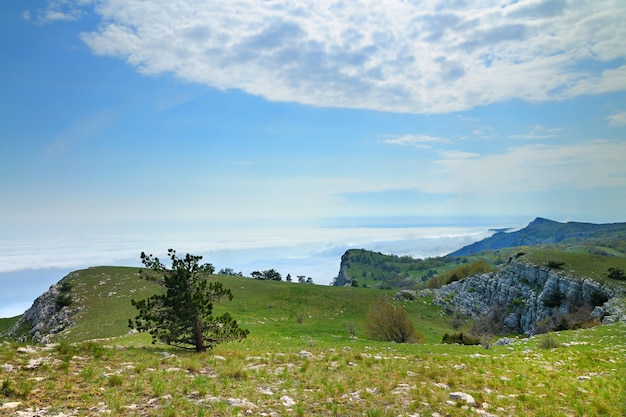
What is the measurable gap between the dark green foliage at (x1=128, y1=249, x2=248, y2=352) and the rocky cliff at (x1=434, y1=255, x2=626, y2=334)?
49415 millimetres

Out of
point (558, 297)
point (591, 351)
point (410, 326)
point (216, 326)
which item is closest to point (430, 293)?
point (558, 297)

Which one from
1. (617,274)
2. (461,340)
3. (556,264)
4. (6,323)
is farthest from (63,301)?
(617,274)

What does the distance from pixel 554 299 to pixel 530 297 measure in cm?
664

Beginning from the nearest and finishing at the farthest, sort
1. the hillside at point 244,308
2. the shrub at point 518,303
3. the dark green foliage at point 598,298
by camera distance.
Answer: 1. the hillside at point 244,308
2. the dark green foliage at point 598,298
3. the shrub at point 518,303

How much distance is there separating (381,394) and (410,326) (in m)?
32.1

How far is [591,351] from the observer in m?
23.5

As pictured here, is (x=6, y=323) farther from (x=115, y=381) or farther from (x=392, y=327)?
(x=115, y=381)

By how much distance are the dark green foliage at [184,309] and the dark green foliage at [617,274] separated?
235 ft

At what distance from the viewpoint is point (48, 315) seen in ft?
209

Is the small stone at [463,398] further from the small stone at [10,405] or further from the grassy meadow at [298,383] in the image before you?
the small stone at [10,405]

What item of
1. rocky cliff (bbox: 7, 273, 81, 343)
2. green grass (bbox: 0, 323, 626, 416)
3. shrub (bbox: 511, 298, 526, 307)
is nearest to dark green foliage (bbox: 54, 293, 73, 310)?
rocky cliff (bbox: 7, 273, 81, 343)

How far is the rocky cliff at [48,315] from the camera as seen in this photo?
5772 cm

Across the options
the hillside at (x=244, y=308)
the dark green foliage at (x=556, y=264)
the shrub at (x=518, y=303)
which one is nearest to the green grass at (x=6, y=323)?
the hillside at (x=244, y=308)

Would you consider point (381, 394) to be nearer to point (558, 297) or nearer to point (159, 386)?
point (159, 386)
